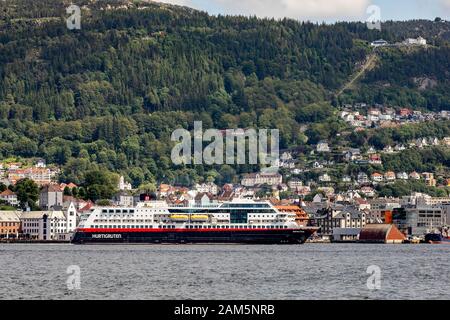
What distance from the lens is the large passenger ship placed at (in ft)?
430

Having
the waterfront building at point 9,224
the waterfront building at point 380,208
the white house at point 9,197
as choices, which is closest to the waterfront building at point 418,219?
the waterfront building at point 380,208

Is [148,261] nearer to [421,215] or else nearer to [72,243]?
[72,243]

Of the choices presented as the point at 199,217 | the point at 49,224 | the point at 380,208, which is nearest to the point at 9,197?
the point at 49,224

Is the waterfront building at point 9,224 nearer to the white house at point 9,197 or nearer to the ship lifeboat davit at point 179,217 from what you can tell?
the white house at point 9,197

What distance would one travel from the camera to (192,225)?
13362 cm

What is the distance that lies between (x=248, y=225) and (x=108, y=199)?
4900 cm

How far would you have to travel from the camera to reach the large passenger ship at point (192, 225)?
5162 inches

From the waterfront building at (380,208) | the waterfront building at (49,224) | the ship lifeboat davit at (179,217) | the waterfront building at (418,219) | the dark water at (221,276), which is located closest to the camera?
the dark water at (221,276)

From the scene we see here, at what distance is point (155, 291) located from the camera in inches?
2398

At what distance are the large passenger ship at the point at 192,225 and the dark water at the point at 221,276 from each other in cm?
3047
